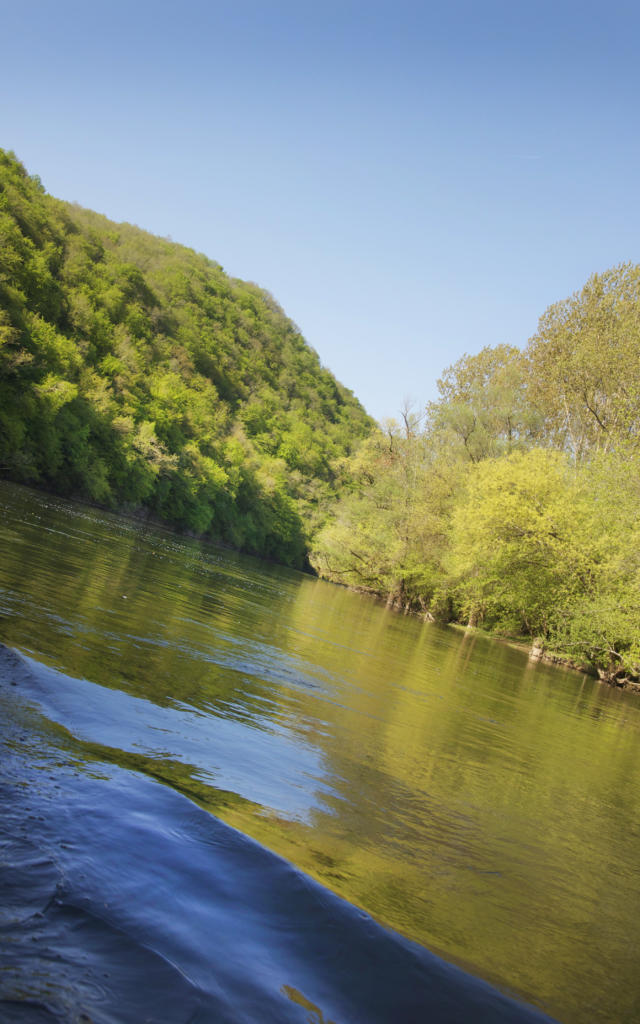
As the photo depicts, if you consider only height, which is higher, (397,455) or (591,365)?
(591,365)

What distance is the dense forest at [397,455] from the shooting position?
2975 cm

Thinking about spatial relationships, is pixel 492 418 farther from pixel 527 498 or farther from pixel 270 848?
pixel 270 848

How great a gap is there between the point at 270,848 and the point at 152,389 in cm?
6084

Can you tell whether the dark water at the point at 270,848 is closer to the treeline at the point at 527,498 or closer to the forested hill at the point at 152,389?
the treeline at the point at 527,498

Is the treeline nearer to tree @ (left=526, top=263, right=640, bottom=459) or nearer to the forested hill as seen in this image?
tree @ (left=526, top=263, right=640, bottom=459)

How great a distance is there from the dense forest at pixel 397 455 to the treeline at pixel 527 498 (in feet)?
0.39

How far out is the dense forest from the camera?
2975 cm

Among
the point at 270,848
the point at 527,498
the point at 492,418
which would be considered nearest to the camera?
the point at 270,848

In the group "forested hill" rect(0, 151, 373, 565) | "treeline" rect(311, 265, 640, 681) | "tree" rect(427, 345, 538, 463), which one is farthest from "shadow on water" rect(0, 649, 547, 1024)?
"tree" rect(427, 345, 538, 463)

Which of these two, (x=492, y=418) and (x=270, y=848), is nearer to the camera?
(x=270, y=848)

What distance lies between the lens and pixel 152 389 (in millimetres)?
61125

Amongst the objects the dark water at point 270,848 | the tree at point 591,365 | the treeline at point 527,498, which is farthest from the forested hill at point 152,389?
the dark water at point 270,848

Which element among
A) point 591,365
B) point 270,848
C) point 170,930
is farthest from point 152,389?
point 170,930

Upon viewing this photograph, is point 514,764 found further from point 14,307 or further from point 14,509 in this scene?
point 14,307
